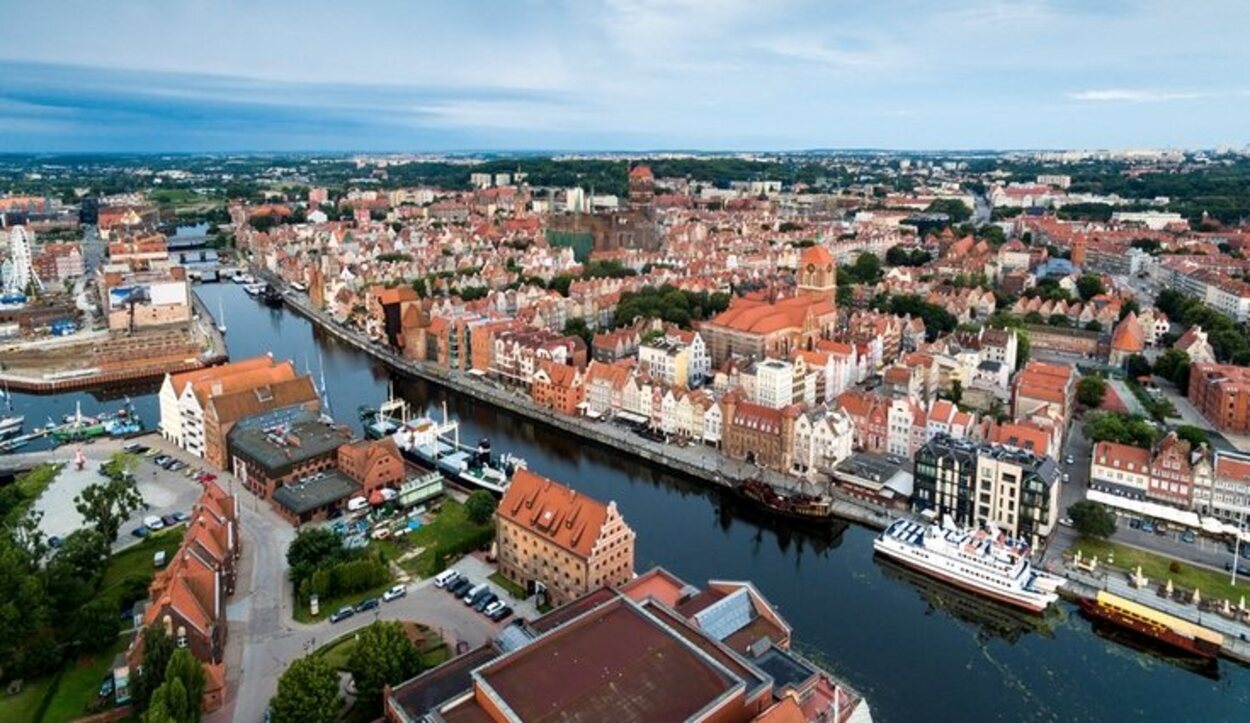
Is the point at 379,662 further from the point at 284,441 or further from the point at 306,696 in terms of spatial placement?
the point at 284,441

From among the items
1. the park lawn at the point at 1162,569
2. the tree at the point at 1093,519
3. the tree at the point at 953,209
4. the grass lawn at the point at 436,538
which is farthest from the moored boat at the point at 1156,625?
the tree at the point at 953,209

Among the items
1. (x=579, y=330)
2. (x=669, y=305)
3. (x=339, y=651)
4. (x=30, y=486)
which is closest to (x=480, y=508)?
(x=339, y=651)

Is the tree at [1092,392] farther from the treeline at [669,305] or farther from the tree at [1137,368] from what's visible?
the treeline at [669,305]

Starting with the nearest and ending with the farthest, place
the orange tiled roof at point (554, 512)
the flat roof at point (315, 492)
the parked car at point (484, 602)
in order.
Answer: the parked car at point (484, 602), the orange tiled roof at point (554, 512), the flat roof at point (315, 492)

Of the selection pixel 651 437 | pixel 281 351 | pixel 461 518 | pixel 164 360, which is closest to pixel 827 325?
pixel 651 437

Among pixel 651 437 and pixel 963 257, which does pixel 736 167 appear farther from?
pixel 651 437
